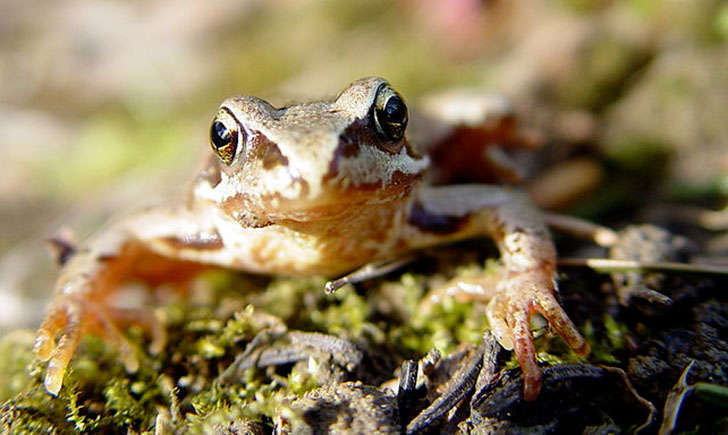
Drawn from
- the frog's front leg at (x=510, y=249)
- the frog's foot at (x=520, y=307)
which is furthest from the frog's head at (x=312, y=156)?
the frog's foot at (x=520, y=307)

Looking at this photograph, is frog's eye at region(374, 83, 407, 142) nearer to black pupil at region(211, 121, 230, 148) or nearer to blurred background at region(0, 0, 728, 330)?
black pupil at region(211, 121, 230, 148)

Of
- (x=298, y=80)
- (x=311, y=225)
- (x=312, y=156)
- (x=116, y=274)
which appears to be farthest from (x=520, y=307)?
(x=298, y=80)

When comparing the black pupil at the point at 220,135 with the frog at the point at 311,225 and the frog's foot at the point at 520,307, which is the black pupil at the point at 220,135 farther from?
the frog's foot at the point at 520,307

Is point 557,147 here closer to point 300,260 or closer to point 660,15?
point 660,15

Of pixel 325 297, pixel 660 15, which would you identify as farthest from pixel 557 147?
pixel 325 297

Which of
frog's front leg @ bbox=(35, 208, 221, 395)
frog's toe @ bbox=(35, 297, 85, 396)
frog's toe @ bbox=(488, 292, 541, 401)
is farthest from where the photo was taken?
frog's front leg @ bbox=(35, 208, 221, 395)

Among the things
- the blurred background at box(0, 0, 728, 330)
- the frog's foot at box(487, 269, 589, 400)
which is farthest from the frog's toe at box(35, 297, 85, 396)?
the frog's foot at box(487, 269, 589, 400)

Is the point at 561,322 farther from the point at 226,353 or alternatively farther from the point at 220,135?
the point at 220,135
